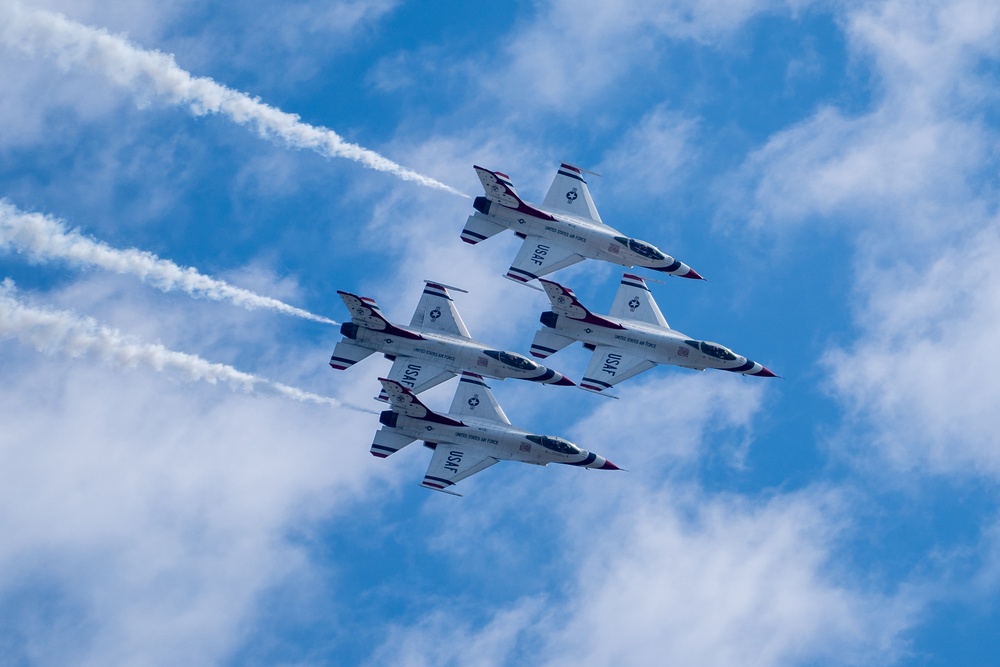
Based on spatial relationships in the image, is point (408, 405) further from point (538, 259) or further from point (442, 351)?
point (538, 259)

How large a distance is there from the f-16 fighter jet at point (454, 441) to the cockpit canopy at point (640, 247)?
44.4 feet

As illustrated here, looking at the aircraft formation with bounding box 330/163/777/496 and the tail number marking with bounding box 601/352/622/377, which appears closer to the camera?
the aircraft formation with bounding box 330/163/777/496

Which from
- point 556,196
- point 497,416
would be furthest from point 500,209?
point 497,416

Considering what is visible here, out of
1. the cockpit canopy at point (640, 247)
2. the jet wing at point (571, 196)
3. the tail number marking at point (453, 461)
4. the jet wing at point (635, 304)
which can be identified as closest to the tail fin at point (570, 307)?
the jet wing at point (635, 304)

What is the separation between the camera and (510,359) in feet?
367

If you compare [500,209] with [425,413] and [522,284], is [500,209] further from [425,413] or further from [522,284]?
[425,413]

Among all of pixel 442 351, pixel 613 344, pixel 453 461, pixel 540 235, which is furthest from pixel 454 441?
pixel 540 235

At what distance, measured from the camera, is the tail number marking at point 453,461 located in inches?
4274

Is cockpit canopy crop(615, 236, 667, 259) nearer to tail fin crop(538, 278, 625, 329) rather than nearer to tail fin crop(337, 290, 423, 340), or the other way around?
tail fin crop(538, 278, 625, 329)

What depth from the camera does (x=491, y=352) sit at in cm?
11169

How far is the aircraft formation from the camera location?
109 m

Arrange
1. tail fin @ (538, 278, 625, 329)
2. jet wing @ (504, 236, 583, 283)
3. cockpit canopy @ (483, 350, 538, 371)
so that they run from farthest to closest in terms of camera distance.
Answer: jet wing @ (504, 236, 583, 283)
tail fin @ (538, 278, 625, 329)
cockpit canopy @ (483, 350, 538, 371)

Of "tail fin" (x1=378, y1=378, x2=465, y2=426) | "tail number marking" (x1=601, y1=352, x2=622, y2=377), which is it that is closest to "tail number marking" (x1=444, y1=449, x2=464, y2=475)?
"tail fin" (x1=378, y1=378, x2=465, y2=426)

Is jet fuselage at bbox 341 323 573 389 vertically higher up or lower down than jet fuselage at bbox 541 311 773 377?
lower down
